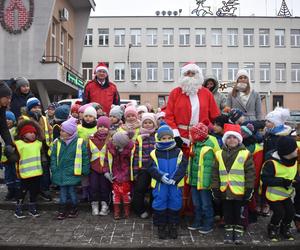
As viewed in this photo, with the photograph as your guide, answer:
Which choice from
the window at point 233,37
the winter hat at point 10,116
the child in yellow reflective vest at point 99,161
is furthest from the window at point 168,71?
the child in yellow reflective vest at point 99,161

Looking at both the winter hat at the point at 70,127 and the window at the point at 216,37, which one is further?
the window at the point at 216,37

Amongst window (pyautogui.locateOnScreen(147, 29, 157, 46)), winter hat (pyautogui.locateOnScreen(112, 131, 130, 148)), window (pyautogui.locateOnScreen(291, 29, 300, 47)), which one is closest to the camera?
winter hat (pyautogui.locateOnScreen(112, 131, 130, 148))

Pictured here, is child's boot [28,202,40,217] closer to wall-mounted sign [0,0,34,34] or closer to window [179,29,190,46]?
wall-mounted sign [0,0,34,34]

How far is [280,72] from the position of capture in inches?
1842

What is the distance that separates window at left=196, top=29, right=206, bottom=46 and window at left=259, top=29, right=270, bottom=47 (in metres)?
6.26

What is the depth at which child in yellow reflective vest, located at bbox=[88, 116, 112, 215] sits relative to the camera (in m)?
6.73

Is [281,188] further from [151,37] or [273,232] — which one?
[151,37]

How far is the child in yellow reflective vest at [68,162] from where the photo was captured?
21.7 feet

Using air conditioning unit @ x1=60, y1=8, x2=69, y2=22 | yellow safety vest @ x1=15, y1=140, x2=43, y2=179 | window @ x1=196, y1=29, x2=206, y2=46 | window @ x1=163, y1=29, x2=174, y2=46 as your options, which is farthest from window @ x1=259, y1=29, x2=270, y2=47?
yellow safety vest @ x1=15, y1=140, x2=43, y2=179

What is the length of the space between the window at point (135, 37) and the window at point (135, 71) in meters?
2.18

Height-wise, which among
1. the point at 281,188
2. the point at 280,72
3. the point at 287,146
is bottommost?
the point at 281,188

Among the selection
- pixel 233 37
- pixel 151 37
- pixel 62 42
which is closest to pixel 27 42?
pixel 62 42

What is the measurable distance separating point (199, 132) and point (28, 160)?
8.85 feet

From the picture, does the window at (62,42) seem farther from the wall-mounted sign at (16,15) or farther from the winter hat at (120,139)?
the winter hat at (120,139)
